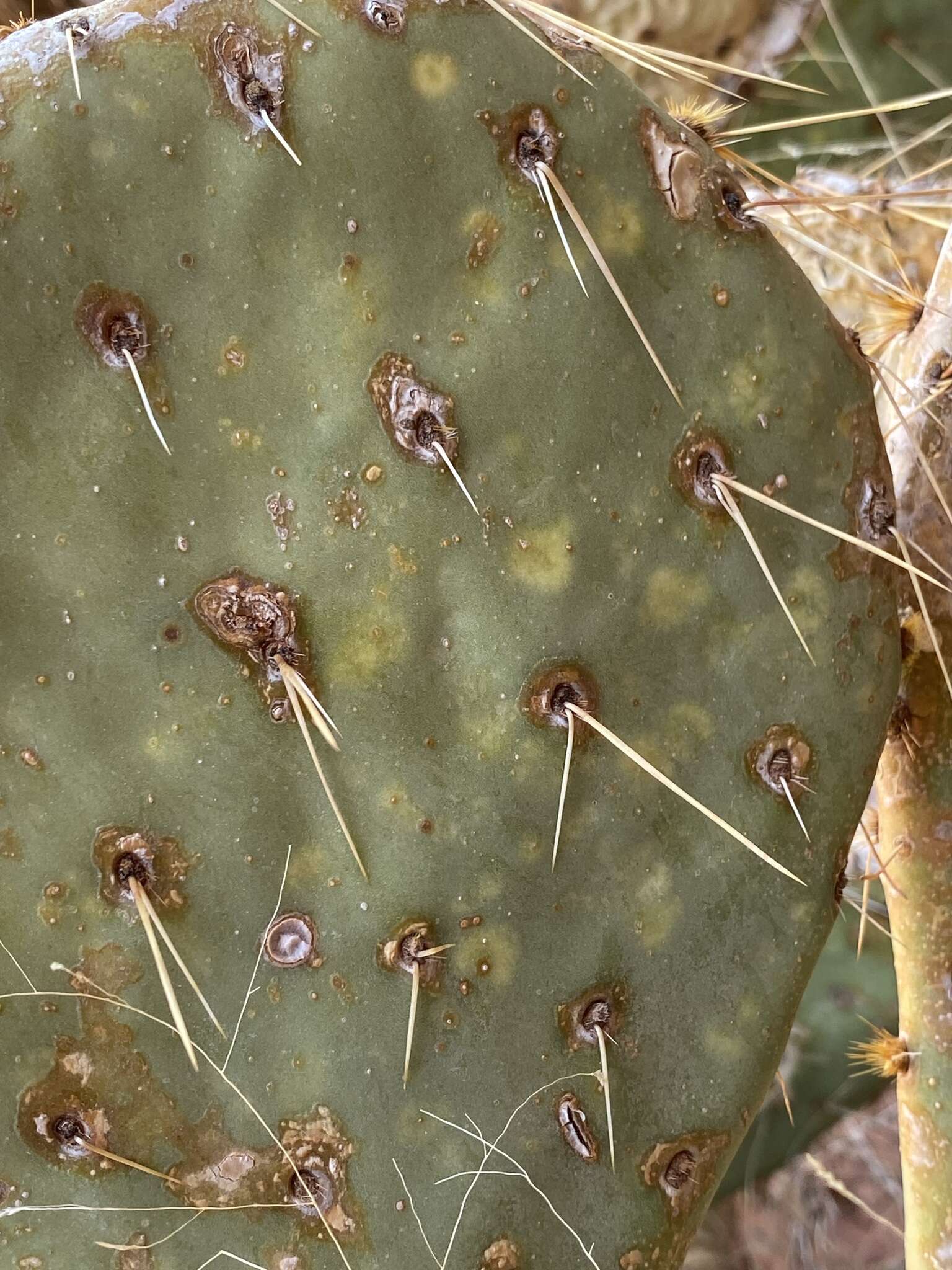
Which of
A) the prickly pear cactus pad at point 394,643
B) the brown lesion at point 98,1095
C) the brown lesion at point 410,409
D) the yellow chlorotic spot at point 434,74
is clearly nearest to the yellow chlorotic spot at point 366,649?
the prickly pear cactus pad at point 394,643

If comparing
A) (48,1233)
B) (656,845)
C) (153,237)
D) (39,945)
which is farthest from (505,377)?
(48,1233)

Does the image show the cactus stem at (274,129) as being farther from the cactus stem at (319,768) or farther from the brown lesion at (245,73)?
the cactus stem at (319,768)

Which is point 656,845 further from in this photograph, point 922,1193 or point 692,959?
point 922,1193

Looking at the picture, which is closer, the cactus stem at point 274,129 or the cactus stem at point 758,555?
the cactus stem at point 274,129

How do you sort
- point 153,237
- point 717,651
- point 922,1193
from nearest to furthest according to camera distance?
1. point 153,237
2. point 717,651
3. point 922,1193

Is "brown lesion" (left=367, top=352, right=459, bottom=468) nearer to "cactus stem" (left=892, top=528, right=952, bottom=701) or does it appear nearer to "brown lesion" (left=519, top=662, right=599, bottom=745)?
"brown lesion" (left=519, top=662, right=599, bottom=745)

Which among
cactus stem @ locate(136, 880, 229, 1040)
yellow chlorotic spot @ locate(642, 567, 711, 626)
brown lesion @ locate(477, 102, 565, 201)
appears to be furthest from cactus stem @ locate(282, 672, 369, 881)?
brown lesion @ locate(477, 102, 565, 201)
